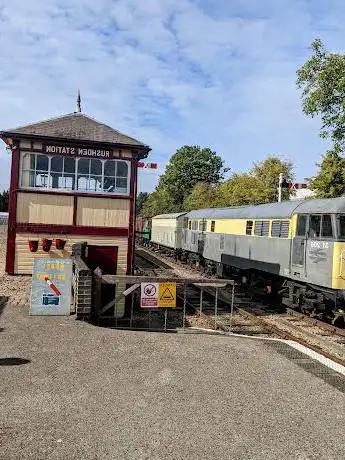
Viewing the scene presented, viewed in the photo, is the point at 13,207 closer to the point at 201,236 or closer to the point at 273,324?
the point at 273,324

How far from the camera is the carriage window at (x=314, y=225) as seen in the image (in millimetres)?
13648

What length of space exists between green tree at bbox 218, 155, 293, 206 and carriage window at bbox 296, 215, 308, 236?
2661 cm

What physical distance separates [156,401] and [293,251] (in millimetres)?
9304

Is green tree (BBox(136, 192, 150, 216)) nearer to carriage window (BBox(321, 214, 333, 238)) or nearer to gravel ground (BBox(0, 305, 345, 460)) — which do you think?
carriage window (BBox(321, 214, 333, 238))

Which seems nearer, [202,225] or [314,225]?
[314,225]

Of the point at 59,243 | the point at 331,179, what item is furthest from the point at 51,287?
the point at 331,179

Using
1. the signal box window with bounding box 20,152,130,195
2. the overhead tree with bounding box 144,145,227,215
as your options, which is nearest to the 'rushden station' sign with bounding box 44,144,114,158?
the signal box window with bounding box 20,152,130,195

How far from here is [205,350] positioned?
30.2ft

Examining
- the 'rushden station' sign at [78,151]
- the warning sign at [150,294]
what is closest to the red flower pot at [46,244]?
the 'rushden station' sign at [78,151]

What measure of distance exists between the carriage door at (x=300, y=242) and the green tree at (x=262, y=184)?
26.6m

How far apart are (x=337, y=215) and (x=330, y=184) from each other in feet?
77.9

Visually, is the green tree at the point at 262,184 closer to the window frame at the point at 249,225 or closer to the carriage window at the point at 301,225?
the window frame at the point at 249,225

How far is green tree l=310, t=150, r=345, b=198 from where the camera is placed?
35000 millimetres

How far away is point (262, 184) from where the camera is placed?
4175 cm
